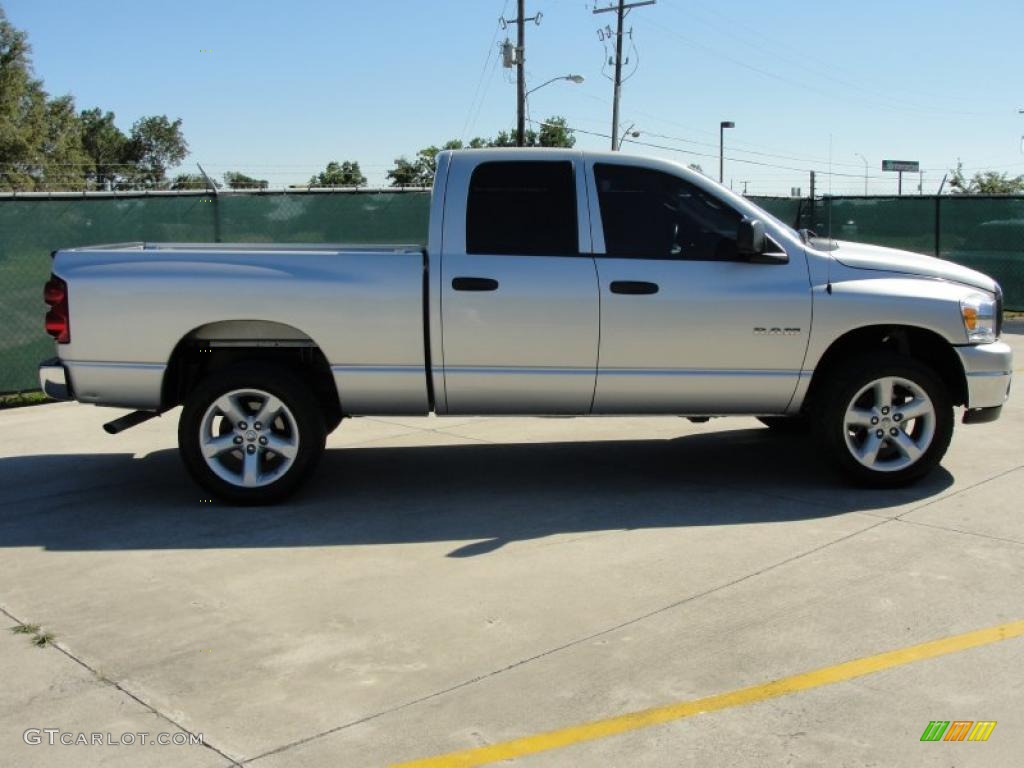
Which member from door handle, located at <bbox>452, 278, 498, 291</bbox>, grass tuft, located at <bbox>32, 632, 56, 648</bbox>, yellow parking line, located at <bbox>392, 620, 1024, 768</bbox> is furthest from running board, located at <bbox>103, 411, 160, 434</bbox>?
yellow parking line, located at <bbox>392, 620, 1024, 768</bbox>

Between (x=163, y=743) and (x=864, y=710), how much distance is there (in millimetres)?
2461

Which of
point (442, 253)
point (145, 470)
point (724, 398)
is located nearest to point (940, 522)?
point (724, 398)

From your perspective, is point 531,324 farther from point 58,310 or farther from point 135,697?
point 135,697

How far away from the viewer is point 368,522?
6145 mm

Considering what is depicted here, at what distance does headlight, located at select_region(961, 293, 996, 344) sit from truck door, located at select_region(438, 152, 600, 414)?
232cm

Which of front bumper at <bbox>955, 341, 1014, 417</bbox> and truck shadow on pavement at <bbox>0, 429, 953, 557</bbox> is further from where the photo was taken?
front bumper at <bbox>955, 341, 1014, 417</bbox>

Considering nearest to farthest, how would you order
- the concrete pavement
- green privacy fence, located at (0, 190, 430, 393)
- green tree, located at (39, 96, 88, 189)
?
the concrete pavement < green privacy fence, located at (0, 190, 430, 393) < green tree, located at (39, 96, 88, 189)

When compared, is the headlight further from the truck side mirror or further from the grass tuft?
the grass tuft

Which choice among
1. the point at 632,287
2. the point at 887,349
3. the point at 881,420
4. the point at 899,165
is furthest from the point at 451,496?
the point at 899,165

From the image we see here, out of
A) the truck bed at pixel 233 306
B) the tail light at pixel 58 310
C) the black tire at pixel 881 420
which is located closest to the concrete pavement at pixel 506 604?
the black tire at pixel 881 420

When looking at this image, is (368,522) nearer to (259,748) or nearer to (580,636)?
(580,636)

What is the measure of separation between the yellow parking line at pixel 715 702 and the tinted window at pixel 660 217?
111 inches

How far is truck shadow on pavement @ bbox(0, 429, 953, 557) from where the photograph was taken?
5953 mm

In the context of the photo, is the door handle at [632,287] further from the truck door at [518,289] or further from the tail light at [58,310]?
the tail light at [58,310]
